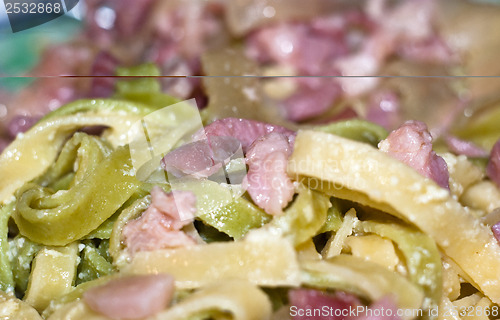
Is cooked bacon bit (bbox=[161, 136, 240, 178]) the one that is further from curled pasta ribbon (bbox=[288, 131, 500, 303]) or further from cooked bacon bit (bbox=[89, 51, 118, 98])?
cooked bacon bit (bbox=[89, 51, 118, 98])

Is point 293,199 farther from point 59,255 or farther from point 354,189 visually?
point 59,255

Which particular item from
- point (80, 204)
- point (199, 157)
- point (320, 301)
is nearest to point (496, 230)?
point (320, 301)

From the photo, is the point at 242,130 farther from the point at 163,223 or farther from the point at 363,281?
the point at 363,281

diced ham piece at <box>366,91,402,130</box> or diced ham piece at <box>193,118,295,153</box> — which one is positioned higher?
diced ham piece at <box>193,118,295,153</box>

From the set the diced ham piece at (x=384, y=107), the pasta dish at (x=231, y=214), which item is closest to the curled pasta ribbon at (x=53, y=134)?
the pasta dish at (x=231, y=214)

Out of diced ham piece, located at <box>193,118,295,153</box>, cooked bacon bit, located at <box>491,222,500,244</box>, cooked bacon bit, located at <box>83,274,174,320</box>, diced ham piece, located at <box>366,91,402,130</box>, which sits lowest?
diced ham piece, located at <box>366,91,402,130</box>

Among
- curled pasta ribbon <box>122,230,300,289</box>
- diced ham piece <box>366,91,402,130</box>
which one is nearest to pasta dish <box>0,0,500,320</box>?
curled pasta ribbon <box>122,230,300,289</box>

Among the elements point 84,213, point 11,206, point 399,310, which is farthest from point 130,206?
point 399,310

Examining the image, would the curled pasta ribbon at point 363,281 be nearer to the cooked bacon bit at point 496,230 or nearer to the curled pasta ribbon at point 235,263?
the curled pasta ribbon at point 235,263
